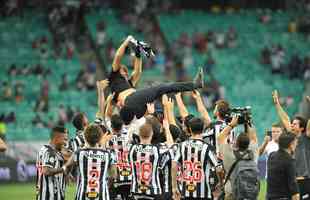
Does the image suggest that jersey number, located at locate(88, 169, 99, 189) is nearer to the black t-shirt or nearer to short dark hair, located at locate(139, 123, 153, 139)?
short dark hair, located at locate(139, 123, 153, 139)

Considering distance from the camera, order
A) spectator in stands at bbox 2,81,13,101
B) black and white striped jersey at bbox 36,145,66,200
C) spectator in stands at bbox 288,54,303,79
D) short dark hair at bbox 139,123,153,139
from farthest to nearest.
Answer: spectator in stands at bbox 288,54,303,79 < spectator in stands at bbox 2,81,13,101 < black and white striped jersey at bbox 36,145,66,200 < short dark hair at bbox 139,123,153,139

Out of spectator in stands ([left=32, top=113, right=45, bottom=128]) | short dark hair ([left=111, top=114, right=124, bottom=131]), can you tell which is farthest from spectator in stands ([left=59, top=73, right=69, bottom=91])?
short dark hair ([left=111, top=114, right=124, bottom=131])

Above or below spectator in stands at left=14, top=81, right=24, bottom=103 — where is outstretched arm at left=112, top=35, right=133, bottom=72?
below

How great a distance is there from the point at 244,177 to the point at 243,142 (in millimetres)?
494

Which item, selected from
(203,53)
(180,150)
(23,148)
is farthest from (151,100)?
(203,53)

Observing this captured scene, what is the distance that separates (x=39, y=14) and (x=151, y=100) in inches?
899

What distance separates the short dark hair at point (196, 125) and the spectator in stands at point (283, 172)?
3.43 feet

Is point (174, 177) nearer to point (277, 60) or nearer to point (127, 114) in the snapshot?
point (127, 114)

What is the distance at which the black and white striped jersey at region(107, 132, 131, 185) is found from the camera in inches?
539

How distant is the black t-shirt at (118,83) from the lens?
Result: 14.3 m

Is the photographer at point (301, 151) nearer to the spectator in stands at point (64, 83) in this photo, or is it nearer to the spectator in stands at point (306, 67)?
the spectator in stands at point (64, 83)

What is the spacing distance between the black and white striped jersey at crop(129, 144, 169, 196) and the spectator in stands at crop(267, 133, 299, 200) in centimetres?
149

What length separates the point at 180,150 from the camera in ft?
41.4

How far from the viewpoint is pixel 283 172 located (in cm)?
1200
